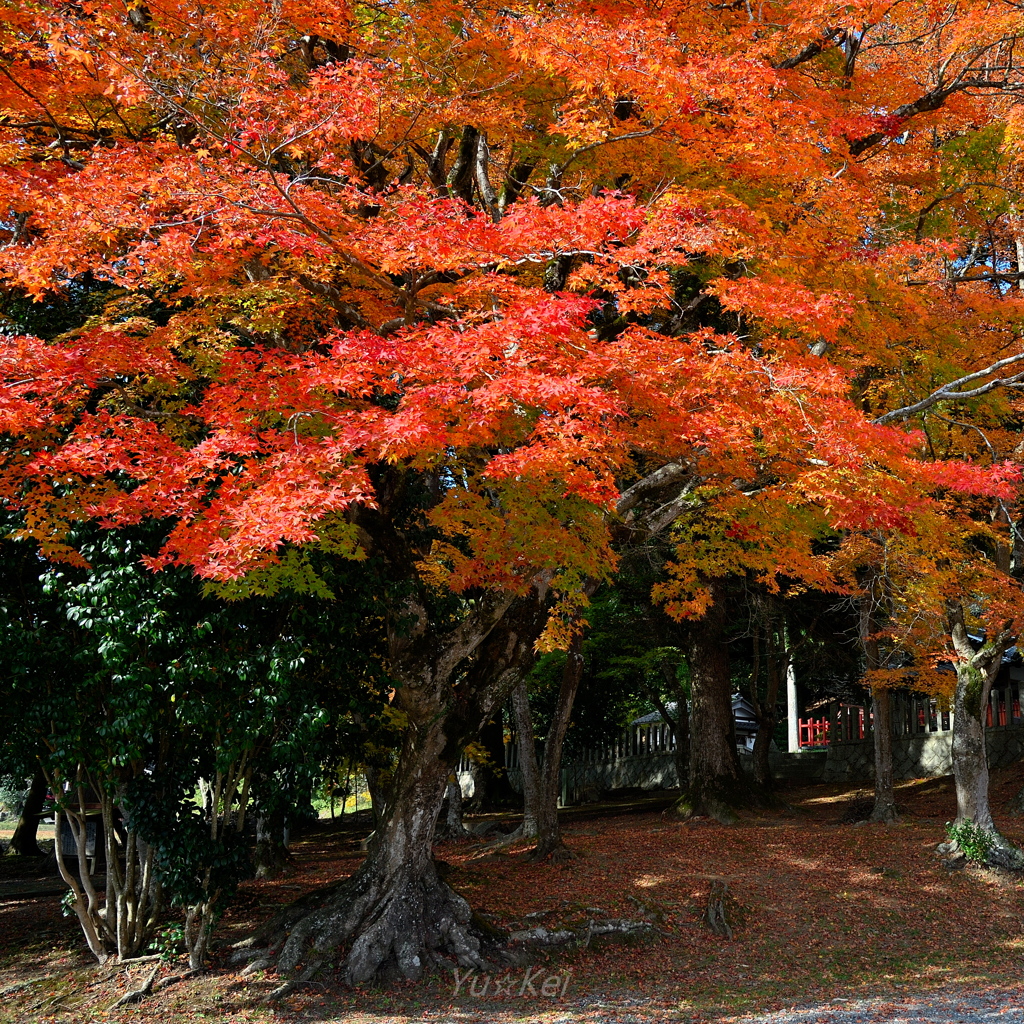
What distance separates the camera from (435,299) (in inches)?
434

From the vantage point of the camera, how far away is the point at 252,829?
15.6 metres

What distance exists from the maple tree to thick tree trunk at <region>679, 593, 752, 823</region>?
6679mm

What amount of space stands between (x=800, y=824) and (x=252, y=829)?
985 cm

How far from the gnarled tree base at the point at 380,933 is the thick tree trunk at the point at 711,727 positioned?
8.89 metres

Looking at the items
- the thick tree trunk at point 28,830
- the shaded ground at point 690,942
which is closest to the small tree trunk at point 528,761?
the shaded ground at point 690,942

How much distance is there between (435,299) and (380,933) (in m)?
7.06

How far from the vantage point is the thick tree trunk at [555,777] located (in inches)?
573

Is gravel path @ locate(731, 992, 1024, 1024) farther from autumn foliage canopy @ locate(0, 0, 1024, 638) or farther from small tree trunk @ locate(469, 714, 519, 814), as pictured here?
small tree trunk @ locate(469, 714, 519, 814)

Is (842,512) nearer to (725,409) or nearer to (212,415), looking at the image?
(725,409)

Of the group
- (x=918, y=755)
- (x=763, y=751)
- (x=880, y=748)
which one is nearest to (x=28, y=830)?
(x=763, y=751)

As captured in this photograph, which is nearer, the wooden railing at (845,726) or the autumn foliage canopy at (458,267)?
the autumn foliage canopy at (458,267)

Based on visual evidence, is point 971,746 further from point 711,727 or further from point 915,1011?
point 915,1011

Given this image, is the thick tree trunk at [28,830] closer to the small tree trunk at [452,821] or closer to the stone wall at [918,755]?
the small tree trunk at [452,821]

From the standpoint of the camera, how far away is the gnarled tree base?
966cm
